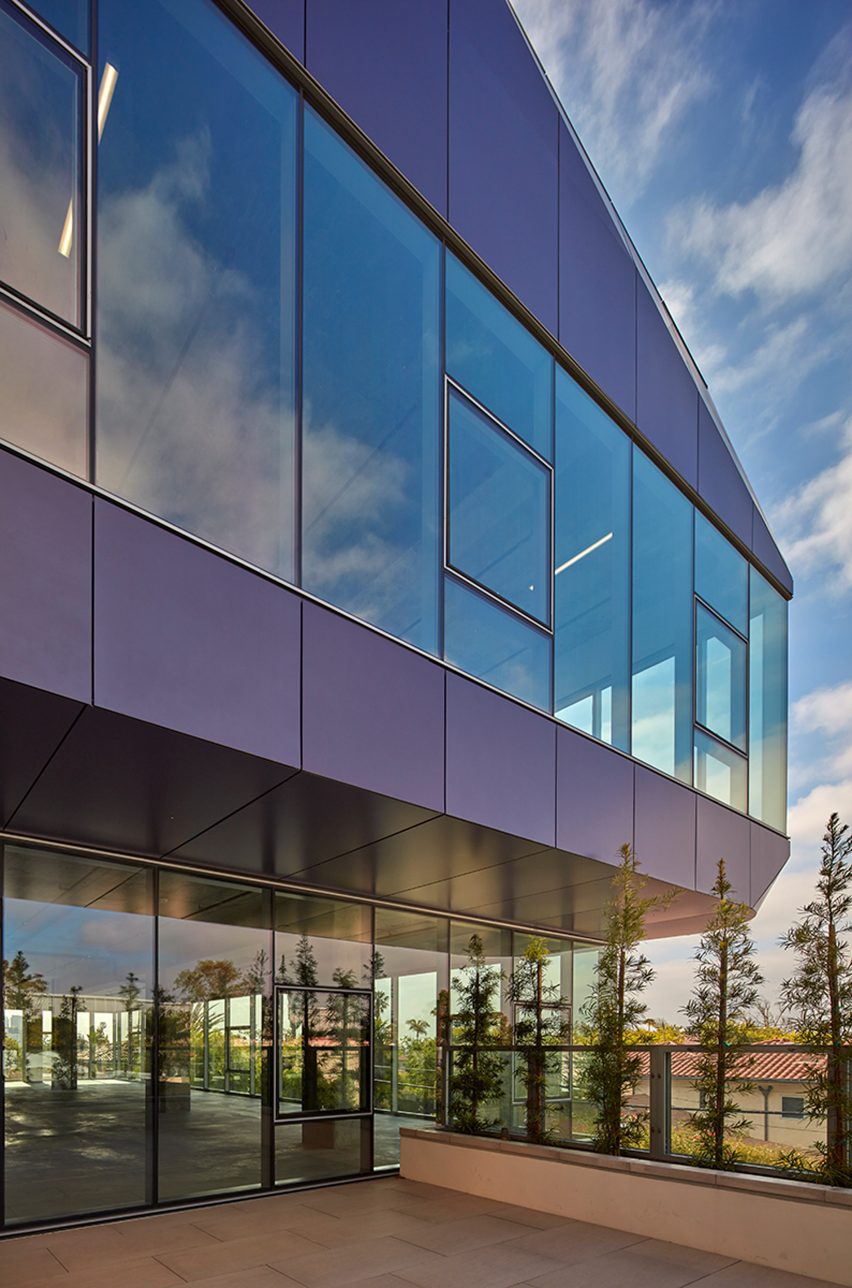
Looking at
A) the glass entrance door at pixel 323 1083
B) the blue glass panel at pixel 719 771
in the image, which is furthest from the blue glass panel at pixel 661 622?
the glass entrance door at pixel 323 1083

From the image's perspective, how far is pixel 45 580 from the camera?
233 inches

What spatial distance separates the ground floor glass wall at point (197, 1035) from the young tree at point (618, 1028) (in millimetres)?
912

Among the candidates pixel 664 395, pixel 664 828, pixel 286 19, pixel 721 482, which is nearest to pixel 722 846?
pixel 664 828

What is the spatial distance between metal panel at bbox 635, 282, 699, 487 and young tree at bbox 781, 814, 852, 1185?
7006 mm

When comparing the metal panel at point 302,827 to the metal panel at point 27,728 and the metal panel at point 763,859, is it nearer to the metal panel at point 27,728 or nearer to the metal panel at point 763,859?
the metal panel at point 27,728

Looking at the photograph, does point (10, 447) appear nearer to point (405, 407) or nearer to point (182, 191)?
point (182, 191)

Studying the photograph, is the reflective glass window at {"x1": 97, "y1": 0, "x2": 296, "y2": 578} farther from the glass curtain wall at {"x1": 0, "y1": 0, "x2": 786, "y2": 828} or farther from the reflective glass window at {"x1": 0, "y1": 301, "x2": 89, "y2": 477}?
the reflective glass window at {"x1": 0, "y1": 301, "x2": 89, "y2": 477}

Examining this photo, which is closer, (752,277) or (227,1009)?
(227,1009)

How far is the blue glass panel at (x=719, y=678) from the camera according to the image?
49.1ft

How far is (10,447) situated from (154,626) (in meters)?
Answer: 1.40

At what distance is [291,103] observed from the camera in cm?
842

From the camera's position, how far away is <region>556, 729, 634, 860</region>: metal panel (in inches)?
429

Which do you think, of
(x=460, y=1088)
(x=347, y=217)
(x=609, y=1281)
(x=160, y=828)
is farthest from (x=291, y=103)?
(x=460, y=1088)

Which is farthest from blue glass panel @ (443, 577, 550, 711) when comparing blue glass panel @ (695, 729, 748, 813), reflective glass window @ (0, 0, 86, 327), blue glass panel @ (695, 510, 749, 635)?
blue glass panel @ (695, 510, 749, 635)
